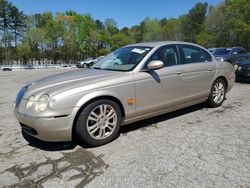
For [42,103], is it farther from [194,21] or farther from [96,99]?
[194,21]

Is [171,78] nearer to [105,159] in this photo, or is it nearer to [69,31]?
[105,159]

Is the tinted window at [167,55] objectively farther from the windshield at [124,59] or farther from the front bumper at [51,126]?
the front bumper at [51,126]

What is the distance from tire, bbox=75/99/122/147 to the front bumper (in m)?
0.15

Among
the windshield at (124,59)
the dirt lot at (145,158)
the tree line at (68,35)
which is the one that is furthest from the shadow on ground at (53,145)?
the tree line at (68,35)

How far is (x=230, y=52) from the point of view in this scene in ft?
44.8

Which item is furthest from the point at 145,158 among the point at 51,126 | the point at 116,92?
the point at 51,126

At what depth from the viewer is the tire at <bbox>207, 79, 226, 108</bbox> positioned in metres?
5.26

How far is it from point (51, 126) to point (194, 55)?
126 inches

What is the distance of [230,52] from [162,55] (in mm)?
10896

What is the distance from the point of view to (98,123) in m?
3.55

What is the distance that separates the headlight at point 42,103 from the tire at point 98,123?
1.57ft

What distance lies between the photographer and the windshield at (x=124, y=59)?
4.11 metres

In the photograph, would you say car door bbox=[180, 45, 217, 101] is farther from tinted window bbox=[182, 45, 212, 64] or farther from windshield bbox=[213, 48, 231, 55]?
windshield bbox=[213, 48, 231, 55]

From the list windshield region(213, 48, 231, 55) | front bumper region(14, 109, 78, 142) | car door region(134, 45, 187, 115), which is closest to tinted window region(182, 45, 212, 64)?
car door region(134, 45, 187, 115)
